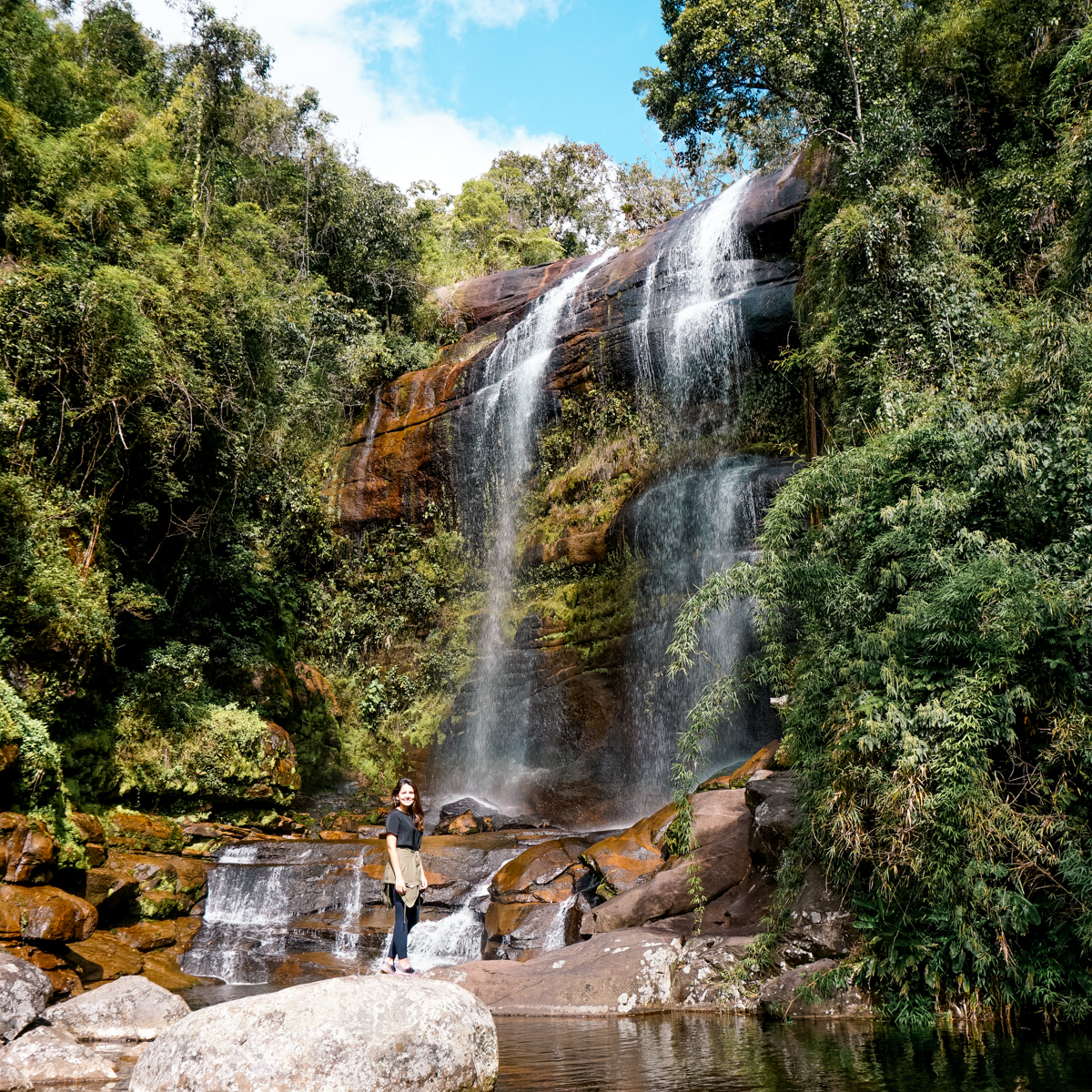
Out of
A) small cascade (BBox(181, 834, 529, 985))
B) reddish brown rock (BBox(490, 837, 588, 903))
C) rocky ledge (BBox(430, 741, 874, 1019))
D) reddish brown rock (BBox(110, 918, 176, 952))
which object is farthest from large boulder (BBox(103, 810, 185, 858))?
rocky ledge (BBox(430, 741, 874, 1019))

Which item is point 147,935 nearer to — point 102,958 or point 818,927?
point 102,958

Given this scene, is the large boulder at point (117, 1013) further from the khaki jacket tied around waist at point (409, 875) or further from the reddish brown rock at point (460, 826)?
the reddish brown rock at point (460, 826)

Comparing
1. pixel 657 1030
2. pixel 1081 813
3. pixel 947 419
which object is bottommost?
pixel 657 1030

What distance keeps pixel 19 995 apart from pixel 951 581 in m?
7.95

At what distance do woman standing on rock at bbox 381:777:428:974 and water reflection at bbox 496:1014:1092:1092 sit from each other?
42.9 inches

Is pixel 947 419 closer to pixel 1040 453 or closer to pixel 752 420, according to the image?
pixel 1040 453

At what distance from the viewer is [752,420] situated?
17422mm

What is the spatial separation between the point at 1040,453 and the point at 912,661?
2058mm

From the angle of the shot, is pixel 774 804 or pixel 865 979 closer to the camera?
pixel 865 979

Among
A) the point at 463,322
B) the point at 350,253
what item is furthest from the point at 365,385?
the point at 350,253

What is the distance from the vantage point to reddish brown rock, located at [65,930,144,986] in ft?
29.3

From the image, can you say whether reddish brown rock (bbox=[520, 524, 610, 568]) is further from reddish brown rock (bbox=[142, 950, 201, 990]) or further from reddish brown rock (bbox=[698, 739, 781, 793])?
reddish brown rock (bbox=[142, 950, 201, 990])

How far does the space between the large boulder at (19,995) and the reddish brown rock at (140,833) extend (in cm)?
529

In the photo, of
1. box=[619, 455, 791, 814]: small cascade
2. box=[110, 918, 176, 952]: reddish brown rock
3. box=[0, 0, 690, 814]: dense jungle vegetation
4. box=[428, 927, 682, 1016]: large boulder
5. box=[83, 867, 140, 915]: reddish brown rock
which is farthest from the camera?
box=[619, 455, 791, 814]: small cascade
